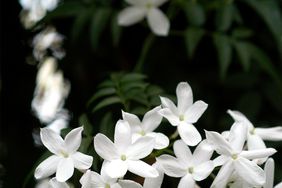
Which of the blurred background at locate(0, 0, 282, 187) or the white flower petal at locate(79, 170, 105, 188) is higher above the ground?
the white flower petal at locate(79, 170, 105, 188)

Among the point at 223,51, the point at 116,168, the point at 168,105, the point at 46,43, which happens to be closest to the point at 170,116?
the point at 168,105

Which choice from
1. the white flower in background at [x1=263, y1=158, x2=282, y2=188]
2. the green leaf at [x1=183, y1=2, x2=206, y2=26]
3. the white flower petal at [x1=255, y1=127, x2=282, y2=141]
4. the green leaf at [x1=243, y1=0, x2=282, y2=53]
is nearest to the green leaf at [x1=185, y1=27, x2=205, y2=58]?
the green leaf at [x1=183, y1=2, x2=206, y2=26]

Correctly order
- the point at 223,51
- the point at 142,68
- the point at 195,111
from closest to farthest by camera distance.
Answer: the point at 195,111, the point at 223,51, the point at 142,68

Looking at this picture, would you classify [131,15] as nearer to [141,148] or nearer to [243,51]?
[243,51]

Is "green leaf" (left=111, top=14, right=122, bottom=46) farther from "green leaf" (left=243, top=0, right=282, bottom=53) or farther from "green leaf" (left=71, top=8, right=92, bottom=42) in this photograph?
"green leaf" (left=243, top=0, right=282, bottom=53)

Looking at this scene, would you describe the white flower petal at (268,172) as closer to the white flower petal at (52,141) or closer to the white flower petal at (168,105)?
the white flower petal at (168,105)

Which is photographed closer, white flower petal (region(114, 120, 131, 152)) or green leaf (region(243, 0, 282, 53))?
white flower petal (region(114, 120, 131, 152))

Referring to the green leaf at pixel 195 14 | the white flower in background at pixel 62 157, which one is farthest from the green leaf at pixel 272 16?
the white flower in background at pixel 62 157
